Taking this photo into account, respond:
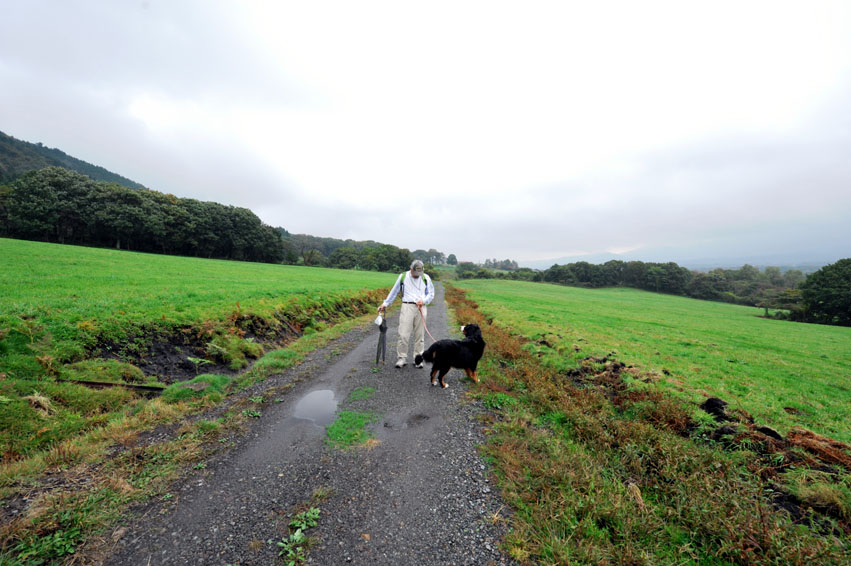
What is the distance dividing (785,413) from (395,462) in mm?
9365

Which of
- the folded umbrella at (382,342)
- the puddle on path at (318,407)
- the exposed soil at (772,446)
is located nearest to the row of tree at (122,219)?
the folded umbrella at (382,342)

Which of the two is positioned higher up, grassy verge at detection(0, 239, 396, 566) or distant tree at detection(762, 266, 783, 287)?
distant tree at detection(762, 266, 783, 287)

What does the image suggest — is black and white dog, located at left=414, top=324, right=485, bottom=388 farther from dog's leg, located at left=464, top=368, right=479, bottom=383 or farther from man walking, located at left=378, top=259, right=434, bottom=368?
man walking, located at left=378, top=259, right=434, bottom=368

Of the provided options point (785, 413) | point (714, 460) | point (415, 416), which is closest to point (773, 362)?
point (785, 413)

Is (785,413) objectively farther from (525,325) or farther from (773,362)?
(525,325)

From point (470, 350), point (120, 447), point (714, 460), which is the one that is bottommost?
point (120, 447)

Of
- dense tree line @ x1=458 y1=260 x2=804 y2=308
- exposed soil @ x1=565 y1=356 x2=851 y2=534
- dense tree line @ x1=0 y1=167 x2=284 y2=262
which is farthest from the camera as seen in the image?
dense tree line @ x1=458 y1=260 x2=804 y2=308

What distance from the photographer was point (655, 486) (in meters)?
4.22

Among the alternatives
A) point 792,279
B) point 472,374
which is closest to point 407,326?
point 472,374

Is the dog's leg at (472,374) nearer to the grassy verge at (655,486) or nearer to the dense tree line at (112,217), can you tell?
the grassy verge at (655,486)

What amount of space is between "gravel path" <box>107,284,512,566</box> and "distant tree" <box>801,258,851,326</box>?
7331 cm

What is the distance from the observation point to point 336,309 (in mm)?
18172

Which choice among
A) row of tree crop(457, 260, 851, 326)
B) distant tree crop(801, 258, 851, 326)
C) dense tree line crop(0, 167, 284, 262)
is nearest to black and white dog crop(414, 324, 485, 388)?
dense tree line crop(0, 167, 284, 262)

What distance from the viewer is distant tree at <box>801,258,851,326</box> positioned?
1719 inches
